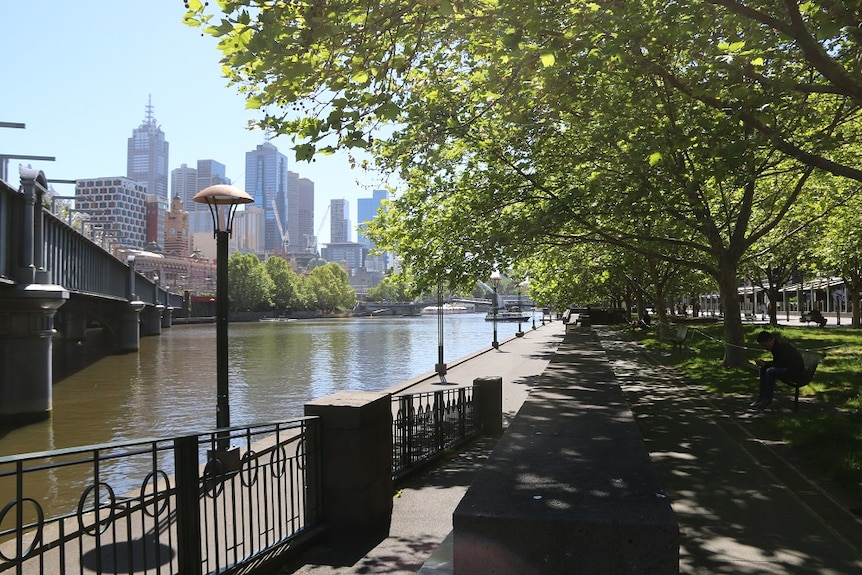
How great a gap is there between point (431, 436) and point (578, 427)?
235 inches

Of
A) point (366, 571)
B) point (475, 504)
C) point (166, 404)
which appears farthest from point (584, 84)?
point (166, 404)

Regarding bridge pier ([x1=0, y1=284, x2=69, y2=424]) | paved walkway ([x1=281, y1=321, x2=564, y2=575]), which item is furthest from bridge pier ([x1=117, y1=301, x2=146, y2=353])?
paved walkway ([x1=281, y1=321, x2=564, y2=575])

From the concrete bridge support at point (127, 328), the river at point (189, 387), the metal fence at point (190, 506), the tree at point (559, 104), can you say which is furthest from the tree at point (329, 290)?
the metal fence at point (190, 506)

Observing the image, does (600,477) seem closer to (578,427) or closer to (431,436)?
(578,427)

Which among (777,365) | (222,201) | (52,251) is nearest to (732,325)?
(777,365)

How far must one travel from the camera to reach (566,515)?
113 inches

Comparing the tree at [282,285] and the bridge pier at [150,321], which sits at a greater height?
the tree at [282,285]

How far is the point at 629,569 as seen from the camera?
274cm

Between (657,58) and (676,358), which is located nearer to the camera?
(657,58)

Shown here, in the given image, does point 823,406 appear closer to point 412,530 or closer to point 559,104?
point 559,104

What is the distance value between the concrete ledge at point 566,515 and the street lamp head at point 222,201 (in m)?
7.89

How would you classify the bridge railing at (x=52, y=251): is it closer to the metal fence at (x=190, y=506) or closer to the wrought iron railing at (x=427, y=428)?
the metal fence at (x=190, y=506)

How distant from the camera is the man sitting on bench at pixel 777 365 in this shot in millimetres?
11703

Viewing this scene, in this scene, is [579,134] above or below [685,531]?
above
